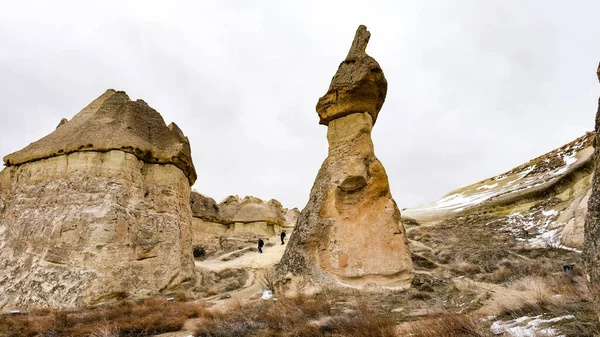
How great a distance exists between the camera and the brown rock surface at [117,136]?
9.21 meters

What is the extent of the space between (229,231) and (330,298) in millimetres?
18662

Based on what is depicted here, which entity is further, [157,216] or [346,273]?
[157,216]

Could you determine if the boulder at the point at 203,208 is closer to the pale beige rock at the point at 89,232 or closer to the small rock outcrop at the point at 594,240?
the pale beige rock at the point at 89,232

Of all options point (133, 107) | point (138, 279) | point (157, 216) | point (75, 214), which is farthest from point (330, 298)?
point (133, 107)

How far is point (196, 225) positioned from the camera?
22734mm

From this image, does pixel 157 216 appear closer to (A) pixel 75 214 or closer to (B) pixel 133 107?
(A) pixel 75 214

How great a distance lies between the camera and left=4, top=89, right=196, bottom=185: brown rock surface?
9.21 metres

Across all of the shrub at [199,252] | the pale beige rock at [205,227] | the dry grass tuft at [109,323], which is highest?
the pale beige rock at [205,227]

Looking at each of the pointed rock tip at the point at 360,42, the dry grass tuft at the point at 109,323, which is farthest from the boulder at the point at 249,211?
the dry grass tuft at the point at 109,323

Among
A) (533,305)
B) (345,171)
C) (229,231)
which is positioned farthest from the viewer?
(229,231)

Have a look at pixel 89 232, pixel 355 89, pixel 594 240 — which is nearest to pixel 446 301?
pixel 594 240

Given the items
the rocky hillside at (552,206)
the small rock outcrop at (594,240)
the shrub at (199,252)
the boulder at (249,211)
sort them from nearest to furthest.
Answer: the small rock outcrop at (594,240)
the rocky hillside at (552,206)
the shrub at (199,252)
the boulder at (249,211)

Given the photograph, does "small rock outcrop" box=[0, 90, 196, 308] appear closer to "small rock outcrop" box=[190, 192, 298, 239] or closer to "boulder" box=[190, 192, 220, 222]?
"small rock outcrop" box=[190, 192, 298, 239]

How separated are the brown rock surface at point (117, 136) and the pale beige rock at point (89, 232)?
0.69ft
